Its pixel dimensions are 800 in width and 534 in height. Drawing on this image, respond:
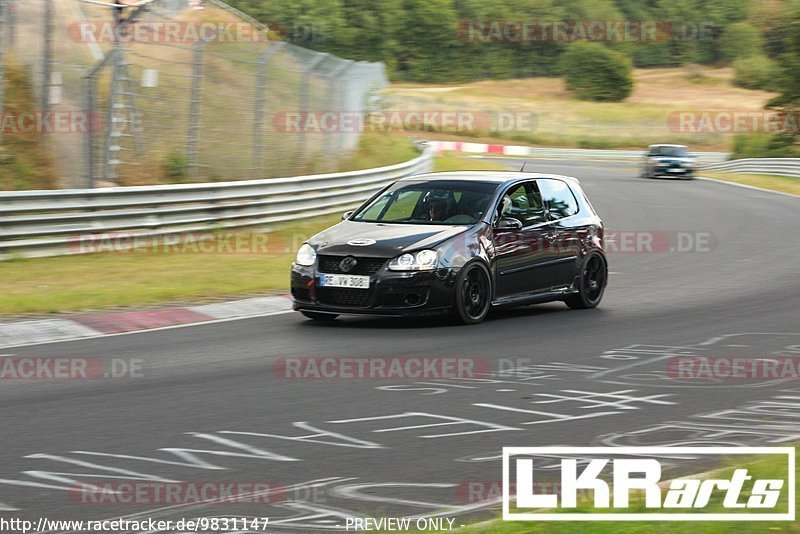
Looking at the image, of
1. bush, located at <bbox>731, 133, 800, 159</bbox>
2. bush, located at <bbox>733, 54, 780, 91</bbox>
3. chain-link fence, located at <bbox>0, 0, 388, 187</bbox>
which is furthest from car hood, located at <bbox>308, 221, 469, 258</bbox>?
bush, located at <bbox>733, 54, 780, 91</bbox>

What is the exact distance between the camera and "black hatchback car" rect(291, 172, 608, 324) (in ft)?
38.3

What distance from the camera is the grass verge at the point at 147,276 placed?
1373cm

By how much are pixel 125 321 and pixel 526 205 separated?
14.0ft

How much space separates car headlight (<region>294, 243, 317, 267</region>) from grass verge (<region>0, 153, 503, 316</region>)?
240 cm

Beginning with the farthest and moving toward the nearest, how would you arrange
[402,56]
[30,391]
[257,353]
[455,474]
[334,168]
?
[402,56], [334,168], [257,353], [30,391], [455,474]

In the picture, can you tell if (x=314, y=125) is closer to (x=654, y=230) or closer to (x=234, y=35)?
(x=234, y=35)

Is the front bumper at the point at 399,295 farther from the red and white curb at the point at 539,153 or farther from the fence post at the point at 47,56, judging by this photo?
the red and white curb at the point at 539,153

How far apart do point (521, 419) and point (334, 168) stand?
1943 cm

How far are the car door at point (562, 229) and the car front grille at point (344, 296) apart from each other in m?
2.45

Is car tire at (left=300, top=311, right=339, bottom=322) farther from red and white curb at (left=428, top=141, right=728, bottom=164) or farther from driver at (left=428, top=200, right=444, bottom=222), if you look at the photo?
red and white curb at (left=428, top=141, right=728, bottom=164)

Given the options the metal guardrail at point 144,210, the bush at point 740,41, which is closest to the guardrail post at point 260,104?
the metal guardrail at point 144,210

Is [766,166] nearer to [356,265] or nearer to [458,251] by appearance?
[458,251]

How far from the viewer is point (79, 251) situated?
58.4 ft

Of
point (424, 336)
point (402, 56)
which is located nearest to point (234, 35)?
point (424, 336)
